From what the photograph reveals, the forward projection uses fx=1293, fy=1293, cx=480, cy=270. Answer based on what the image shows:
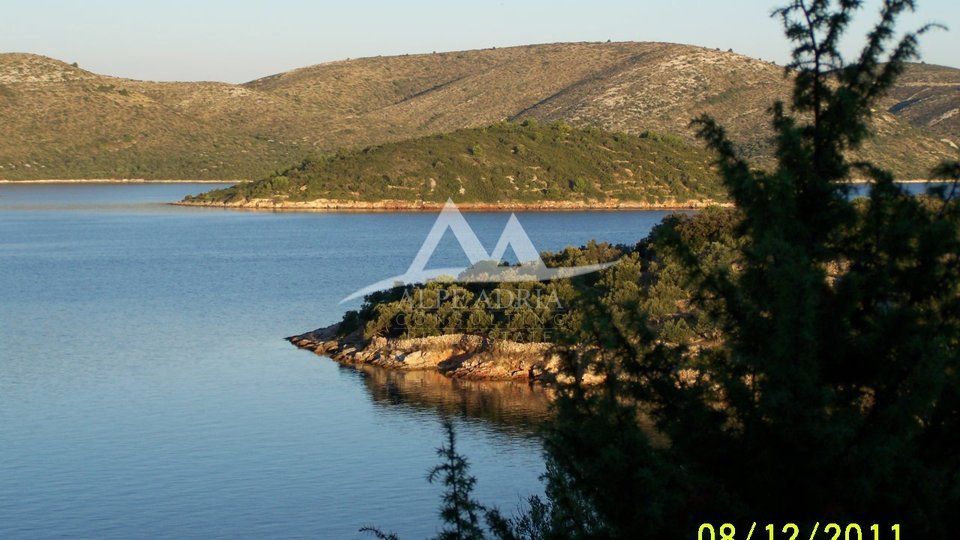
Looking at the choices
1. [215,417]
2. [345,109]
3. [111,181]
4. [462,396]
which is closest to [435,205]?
[111,181]

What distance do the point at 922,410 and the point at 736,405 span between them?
4.10ft

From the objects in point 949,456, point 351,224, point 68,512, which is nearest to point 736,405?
point 949,456

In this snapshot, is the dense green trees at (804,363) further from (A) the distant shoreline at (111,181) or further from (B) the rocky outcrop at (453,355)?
(A) the distant shoreline at (111,181)

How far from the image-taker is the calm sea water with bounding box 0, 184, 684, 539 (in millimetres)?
21234

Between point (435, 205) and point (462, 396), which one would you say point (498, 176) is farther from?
point (462, 396)

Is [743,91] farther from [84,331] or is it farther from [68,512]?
[68,512]

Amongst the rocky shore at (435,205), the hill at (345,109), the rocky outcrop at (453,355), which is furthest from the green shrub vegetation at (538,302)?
the hill at (345,109)

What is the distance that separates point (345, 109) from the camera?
177 meters

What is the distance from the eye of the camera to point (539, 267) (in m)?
41.7

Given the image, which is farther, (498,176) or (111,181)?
(111,181)

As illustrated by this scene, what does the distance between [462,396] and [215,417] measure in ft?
18.4

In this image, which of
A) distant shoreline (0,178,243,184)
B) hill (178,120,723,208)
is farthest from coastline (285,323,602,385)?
distant shoreline (0,178,243,184)

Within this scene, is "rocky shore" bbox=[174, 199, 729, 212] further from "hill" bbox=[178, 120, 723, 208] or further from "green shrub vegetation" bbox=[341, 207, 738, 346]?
"green shrub vegetation" bbox=[341, 207, 738, 346]

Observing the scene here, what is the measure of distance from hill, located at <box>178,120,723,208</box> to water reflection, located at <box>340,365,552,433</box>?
72669 millimetres
